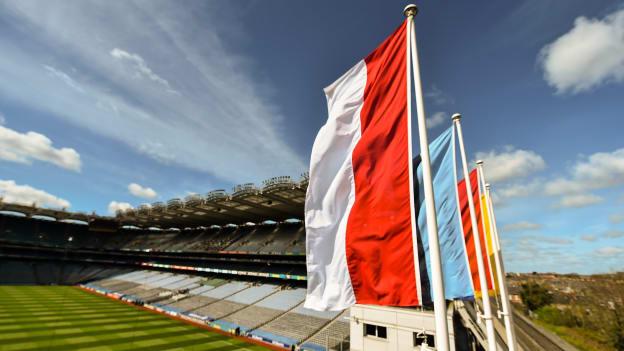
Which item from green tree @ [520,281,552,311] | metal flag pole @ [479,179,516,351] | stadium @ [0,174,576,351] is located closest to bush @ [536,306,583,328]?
green tree @ [520,281,552,311]

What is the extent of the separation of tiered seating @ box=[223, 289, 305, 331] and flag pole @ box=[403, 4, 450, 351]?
91.2 feet

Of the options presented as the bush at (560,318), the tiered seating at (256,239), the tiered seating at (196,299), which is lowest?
the bush at (560,318)

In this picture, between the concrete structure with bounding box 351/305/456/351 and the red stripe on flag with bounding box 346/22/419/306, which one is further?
the concrete structure with bounding box 351/305/456/351

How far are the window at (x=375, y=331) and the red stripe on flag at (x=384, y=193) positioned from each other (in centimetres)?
1459

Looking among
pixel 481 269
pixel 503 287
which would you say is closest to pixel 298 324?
pixel 503 287

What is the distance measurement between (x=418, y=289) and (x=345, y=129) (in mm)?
3235

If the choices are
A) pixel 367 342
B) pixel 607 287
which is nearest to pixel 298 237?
pixel 367 342

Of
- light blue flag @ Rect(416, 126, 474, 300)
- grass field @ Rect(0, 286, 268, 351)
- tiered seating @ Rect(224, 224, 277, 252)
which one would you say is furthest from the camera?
tiered seating @ Rect(224, 224, 277, 252)

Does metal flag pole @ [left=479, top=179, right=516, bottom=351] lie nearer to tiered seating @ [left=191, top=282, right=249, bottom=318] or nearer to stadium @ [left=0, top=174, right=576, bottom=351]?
stadium @ [left=0, top=174, right=576, bottom=351]

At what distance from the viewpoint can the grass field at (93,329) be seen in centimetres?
2139

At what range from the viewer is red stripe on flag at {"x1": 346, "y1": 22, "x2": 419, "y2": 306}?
191 inches

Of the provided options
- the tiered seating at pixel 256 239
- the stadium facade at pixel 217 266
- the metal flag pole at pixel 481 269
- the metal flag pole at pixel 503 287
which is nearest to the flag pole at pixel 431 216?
the metal flag pole at pixel 481 269

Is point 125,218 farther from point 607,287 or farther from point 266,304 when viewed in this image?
point 607,287

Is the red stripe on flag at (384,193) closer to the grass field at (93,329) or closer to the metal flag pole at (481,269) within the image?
the metal flag pole at (481,269)
